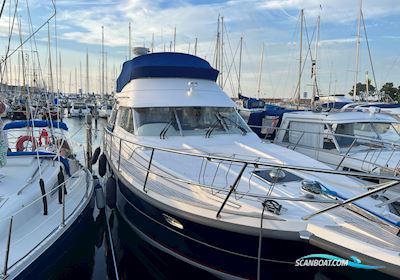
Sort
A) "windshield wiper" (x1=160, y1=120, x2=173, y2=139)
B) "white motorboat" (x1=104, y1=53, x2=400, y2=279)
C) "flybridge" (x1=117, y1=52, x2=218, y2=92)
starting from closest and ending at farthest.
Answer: "white motorboat" (x1=104, y1=53, x2=400, y2=279) < "windshield wiper" (x1=160, y1=120, x2=173, y2=139) < "flybridge" (x1=117, y1=52, x2=218, y2=92)

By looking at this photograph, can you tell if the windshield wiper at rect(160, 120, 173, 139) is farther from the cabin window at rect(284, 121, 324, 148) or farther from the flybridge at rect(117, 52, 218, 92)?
the cabin window at rect(284, 121, 324, 148)

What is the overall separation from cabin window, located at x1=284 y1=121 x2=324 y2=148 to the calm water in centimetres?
486

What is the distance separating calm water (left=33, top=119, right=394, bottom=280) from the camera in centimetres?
453

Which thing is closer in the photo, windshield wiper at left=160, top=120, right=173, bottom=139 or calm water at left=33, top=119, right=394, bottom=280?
calm water at left=33, top=119, right=394, bottom=280

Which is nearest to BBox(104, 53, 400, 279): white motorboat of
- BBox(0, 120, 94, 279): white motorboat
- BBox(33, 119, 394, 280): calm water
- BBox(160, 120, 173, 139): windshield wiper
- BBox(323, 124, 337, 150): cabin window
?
BBox(160, 120, 173, 139): windshield wiper

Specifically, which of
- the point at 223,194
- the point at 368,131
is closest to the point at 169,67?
the point at 223,194

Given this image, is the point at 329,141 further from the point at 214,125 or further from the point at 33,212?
the point at 33,212

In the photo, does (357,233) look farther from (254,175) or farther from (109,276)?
(109,276)

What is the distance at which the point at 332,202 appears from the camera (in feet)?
12.2

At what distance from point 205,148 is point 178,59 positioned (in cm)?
262

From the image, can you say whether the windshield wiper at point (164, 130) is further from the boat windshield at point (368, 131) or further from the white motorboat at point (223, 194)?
the boat windshield at point (368, 131)

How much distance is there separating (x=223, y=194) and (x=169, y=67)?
Answer: 12.5ft

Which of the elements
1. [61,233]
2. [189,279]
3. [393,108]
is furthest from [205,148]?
[393,108]

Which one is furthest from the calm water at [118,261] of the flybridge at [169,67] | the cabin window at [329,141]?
the cabin window at [329,141]
